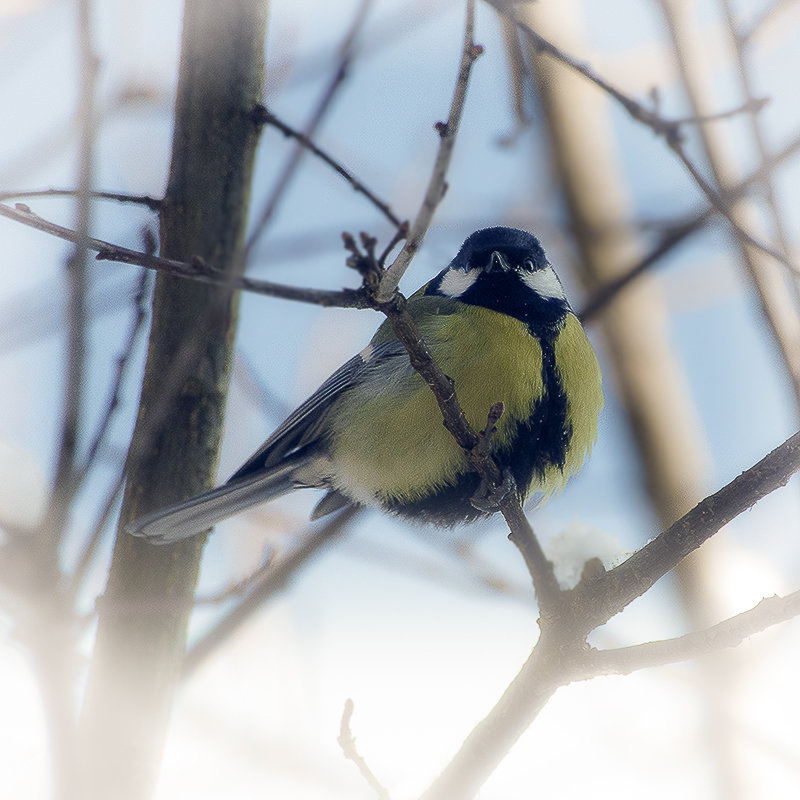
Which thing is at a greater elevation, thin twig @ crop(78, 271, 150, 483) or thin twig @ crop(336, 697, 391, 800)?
thin twig @ crop(78, 271, 150, 483)

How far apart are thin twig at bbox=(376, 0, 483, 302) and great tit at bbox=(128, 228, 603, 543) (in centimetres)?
110

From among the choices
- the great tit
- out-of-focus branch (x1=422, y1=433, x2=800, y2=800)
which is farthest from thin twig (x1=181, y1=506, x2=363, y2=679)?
out-of-focus branch (x1=422, y1=433, x2=800, y2=800)

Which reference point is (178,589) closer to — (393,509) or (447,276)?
(393,509)

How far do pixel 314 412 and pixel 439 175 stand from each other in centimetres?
164

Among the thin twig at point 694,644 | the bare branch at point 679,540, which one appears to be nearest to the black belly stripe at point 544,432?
the bare branch at point 679,540

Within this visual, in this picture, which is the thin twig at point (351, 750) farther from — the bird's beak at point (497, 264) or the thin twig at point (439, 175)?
the bird's beak at point (497, 264)

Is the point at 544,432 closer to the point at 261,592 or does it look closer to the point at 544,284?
the point at 544,284

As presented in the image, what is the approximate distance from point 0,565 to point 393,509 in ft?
4.12

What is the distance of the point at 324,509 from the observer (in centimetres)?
291

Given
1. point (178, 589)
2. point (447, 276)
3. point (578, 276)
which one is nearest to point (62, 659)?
point (178, 589)

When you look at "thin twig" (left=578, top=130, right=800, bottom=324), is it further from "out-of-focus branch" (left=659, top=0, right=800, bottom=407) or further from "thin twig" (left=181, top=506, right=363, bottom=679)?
"thin twig" (left=181, top=506, right=363, bottom=679)

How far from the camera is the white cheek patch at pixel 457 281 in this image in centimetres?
281

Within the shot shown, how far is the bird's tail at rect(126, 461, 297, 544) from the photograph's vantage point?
2115 millimetres

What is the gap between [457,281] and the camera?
295cm
